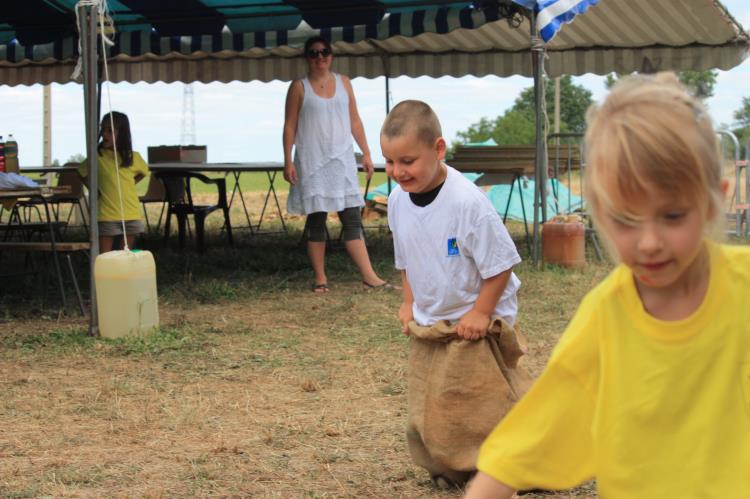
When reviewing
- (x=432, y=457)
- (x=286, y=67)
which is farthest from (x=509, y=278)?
(x=286, y=67)

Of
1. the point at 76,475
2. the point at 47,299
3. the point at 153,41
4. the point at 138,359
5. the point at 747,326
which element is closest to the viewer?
the point at 747,326

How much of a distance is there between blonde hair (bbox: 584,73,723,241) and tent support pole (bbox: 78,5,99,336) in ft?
15.8

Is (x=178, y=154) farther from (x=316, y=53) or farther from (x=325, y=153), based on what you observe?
(x=316, y=53)

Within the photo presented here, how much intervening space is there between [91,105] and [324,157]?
83.8 inches

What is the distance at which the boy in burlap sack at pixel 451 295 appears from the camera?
296cm

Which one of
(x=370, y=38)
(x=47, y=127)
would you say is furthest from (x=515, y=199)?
(x=47, y=127)

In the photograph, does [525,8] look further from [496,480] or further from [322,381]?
[496,480]

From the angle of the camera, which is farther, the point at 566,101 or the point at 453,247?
the point at 566,101

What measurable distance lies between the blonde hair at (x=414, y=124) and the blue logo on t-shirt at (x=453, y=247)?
0.28 m

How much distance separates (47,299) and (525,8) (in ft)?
13.5

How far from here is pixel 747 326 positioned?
1.41 meters

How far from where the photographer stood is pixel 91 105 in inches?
228

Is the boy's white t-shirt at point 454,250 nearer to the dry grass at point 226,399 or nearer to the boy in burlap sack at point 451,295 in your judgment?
the boy in burlap sack at point 451,295

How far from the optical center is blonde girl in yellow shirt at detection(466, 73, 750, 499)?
132cm
